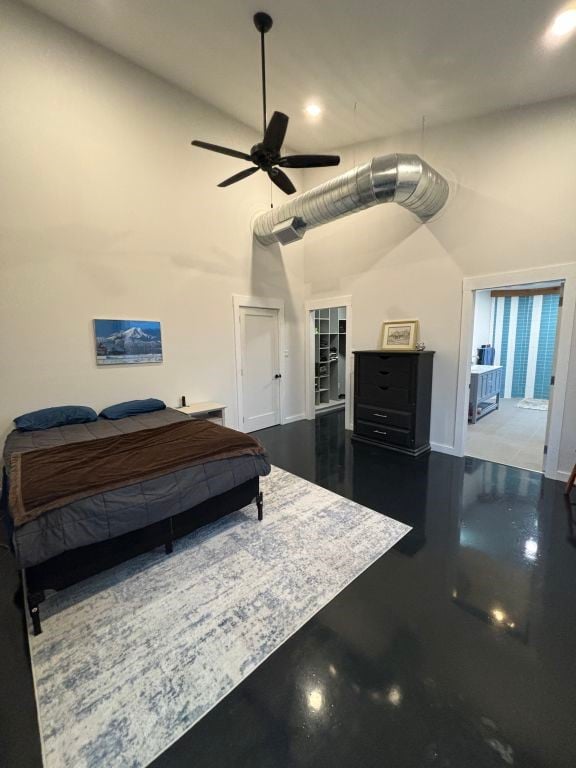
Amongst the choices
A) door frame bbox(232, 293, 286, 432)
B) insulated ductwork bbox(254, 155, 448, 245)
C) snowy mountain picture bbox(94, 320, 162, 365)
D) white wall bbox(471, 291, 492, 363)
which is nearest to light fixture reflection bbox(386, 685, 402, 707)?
snowy mountain picture bbox(94, 320, 162, 365)

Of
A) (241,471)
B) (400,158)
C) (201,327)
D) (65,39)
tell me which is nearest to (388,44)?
(400,158)

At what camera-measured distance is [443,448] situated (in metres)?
4.19

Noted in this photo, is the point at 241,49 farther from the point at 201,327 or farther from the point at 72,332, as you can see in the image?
the point at 72,332

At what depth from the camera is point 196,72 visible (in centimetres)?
346

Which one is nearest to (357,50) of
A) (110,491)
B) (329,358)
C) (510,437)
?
(110,491)

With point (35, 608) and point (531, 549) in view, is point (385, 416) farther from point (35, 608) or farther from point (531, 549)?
point (35, 608)

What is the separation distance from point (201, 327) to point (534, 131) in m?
4.21

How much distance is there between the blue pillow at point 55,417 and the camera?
3025 millimetres

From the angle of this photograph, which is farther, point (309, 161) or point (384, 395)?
point (384, 395)

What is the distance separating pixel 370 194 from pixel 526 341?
556cm

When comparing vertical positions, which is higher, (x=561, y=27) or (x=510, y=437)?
(x=561, y=27)

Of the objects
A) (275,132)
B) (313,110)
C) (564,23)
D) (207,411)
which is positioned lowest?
(207,411)

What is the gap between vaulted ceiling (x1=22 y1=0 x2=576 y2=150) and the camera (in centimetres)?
247

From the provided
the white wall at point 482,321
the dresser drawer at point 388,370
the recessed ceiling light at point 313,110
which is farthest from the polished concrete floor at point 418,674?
the white wall at point 482,321
